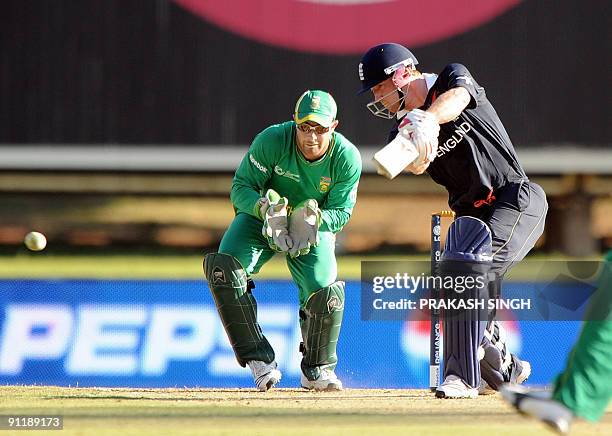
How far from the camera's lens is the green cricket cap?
537 centimetres

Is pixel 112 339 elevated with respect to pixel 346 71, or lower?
lower

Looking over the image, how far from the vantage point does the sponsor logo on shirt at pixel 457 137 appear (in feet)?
16.1

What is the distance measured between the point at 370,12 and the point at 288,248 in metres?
4.25

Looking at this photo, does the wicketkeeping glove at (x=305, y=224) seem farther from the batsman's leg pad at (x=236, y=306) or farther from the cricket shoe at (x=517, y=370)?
the cricket shoe at (x=517, y=370)

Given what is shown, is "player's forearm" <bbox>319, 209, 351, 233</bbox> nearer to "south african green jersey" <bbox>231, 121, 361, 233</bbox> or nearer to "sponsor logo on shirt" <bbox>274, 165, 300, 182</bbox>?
"south african green jersey" <bbox>231, 121, 361, 233</bbox>

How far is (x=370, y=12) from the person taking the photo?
30.0 ft

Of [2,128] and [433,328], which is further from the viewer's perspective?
[2,128]

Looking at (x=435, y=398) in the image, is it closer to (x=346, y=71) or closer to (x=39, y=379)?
(x=39, y=379)

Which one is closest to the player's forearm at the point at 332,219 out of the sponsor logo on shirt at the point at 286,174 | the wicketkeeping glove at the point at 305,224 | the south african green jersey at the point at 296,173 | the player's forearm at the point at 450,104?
the south african green jersey at the point at 296,173

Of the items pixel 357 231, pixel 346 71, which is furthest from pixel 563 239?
pixel 346 71

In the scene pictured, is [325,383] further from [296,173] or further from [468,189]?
[468,189]

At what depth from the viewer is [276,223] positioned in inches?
211

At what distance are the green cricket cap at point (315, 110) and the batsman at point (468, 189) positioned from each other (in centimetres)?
33

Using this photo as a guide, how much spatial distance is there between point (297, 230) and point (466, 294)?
42.6 inches
